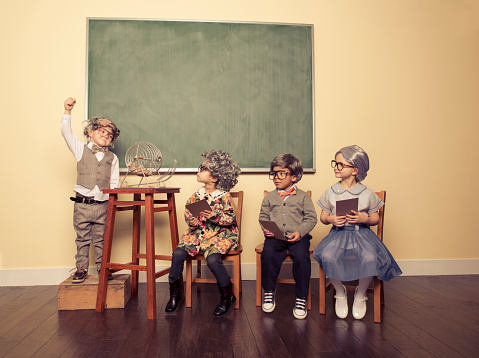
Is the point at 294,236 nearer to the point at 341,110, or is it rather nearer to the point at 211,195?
the point at 211,195

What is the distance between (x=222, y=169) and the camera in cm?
252

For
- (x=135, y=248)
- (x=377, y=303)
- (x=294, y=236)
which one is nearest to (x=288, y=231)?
(x=294, y=236)

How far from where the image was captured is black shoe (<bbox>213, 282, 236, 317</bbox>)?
2.23 metres

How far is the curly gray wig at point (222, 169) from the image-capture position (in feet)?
8.23

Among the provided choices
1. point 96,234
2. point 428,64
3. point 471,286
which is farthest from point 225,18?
point 471,286

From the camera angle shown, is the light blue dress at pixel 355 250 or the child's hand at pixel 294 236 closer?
the light blue dress at pixel 355 250

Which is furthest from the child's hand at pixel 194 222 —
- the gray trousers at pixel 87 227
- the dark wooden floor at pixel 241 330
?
the gray trousers at pixel 87 227

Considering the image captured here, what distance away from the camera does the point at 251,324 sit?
209 cm

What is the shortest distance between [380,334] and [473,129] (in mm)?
2373

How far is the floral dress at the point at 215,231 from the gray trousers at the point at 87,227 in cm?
64

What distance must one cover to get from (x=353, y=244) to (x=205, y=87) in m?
1.81

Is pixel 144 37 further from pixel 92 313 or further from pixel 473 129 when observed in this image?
pixel 473 129

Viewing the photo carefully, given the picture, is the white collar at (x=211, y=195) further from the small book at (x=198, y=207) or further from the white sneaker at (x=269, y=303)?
the white sneaker at (x=269, y=303)

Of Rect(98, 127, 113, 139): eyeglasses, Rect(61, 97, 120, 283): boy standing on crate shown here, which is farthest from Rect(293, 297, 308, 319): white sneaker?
Rect(98, 127, 113, 139): eyeglasses
